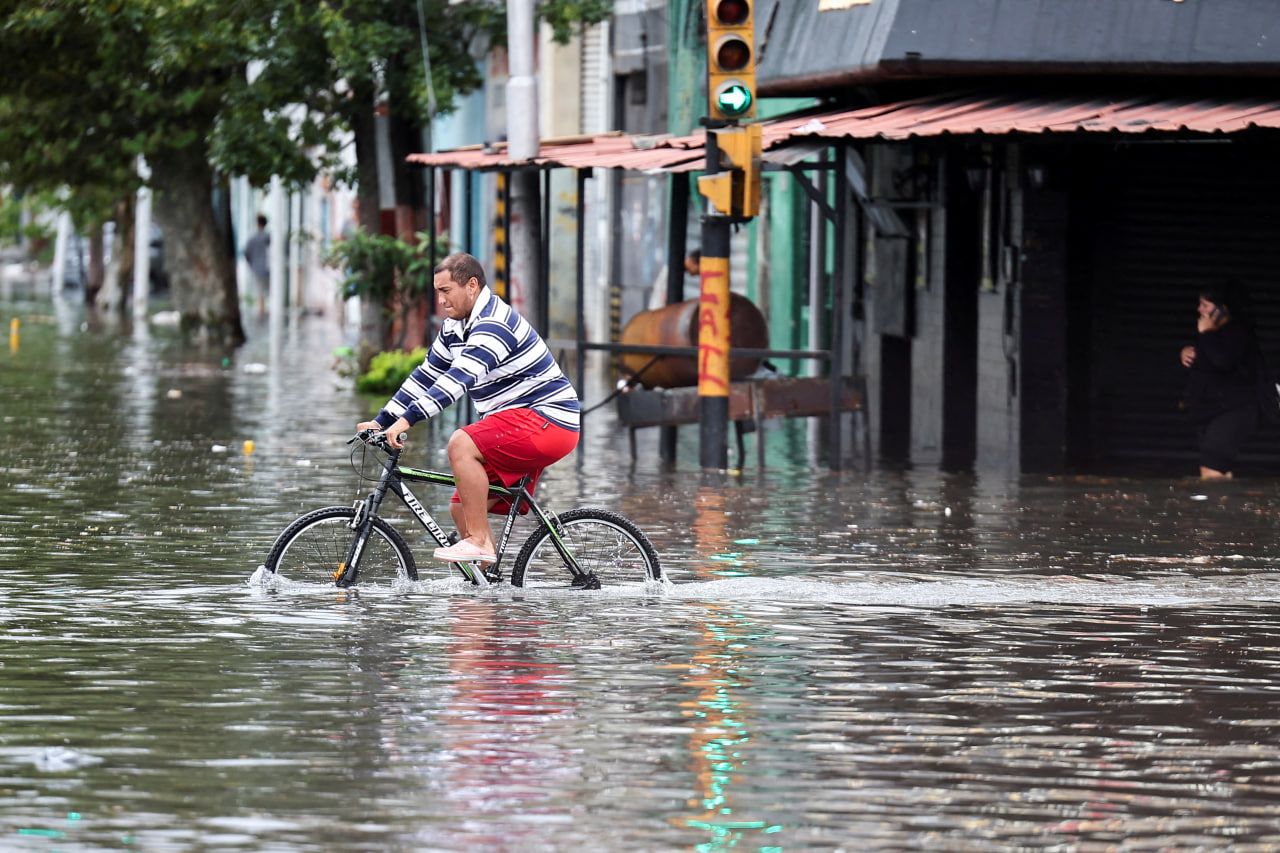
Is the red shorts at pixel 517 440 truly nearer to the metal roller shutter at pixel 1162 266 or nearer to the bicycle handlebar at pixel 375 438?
the bicycle handlebar at pixel 375 438

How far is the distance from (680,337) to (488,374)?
9.22m

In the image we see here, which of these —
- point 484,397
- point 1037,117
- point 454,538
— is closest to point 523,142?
point 1037,117

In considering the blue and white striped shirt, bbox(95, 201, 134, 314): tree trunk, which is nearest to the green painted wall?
the blue and white striped shirt

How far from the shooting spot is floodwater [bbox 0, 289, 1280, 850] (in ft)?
23.9

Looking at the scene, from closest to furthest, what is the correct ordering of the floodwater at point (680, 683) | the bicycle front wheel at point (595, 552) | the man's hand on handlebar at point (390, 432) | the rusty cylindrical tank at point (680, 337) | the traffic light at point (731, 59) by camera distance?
the floodwater at point (680, 683) < the man's hand on handlebar at point (390, 432) < the bicycle front wheel at point (595, 552) < the traffic light at point (731, 59) < the rusty cylindrical tank at point (680, 337)

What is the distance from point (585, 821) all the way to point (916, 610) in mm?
4677

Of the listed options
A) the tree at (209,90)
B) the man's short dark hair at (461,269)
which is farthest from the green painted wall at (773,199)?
the man's short dark hair at (461,269)

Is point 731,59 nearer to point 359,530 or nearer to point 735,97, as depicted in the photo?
point 735,97

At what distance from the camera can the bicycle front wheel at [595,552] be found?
12.0 meters

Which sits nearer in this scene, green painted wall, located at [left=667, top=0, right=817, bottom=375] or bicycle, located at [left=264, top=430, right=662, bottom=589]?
bicycle, located at [left=264, top=430, right=662, bottom=589]

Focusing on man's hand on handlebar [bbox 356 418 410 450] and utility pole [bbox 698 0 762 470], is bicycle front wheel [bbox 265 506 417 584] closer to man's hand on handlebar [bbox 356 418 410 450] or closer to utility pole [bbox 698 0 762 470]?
man's hand on handlebar [bbox 356 418 410 450]

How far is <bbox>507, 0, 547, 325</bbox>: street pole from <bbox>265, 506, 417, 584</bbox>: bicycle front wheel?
952 centimetres

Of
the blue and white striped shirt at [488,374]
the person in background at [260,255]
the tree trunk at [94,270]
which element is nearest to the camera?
the blue and white striped shirt at [488,374]

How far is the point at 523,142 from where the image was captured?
21.5 metres
